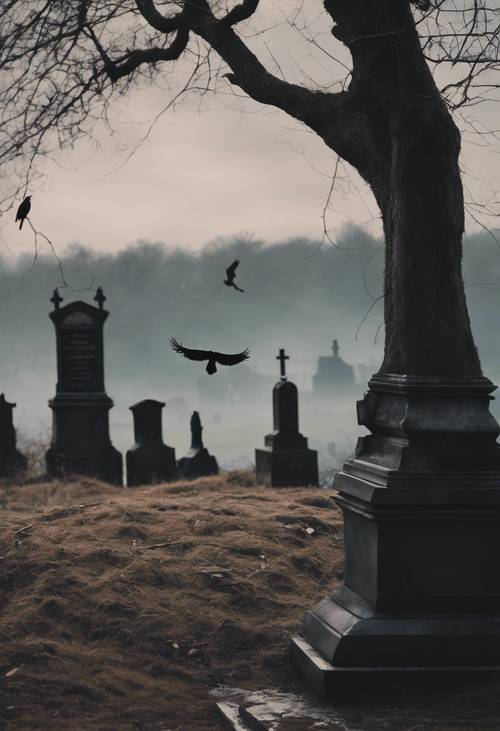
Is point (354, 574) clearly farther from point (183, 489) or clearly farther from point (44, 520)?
point (183, 489)

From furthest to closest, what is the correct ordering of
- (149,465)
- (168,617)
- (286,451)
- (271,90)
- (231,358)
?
(149,465)
(286,451)
(271,90)
(168,617)
(231,358)

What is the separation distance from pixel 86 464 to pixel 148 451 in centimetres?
112

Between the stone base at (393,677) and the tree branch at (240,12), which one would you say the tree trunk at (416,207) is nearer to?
the stone base at (393,677)

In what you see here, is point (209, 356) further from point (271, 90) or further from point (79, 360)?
point (79, 360)

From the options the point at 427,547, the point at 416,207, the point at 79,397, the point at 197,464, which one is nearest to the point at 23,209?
the point at 416,207

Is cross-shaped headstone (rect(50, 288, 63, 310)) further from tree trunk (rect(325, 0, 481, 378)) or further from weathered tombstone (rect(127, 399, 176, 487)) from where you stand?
tree trunk (rect(325, 0, 481, 378))

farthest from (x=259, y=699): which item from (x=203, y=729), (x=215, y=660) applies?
(x=215, y=660)

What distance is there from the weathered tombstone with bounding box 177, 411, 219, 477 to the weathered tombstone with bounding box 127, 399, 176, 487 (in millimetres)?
441

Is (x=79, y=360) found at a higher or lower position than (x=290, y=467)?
higher

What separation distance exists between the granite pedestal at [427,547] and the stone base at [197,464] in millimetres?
10254

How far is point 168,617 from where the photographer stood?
6.77 metres

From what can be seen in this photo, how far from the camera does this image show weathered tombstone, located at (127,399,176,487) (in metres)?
15.3

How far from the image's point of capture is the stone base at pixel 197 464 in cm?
1591

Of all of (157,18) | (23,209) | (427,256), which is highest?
(157,18)
